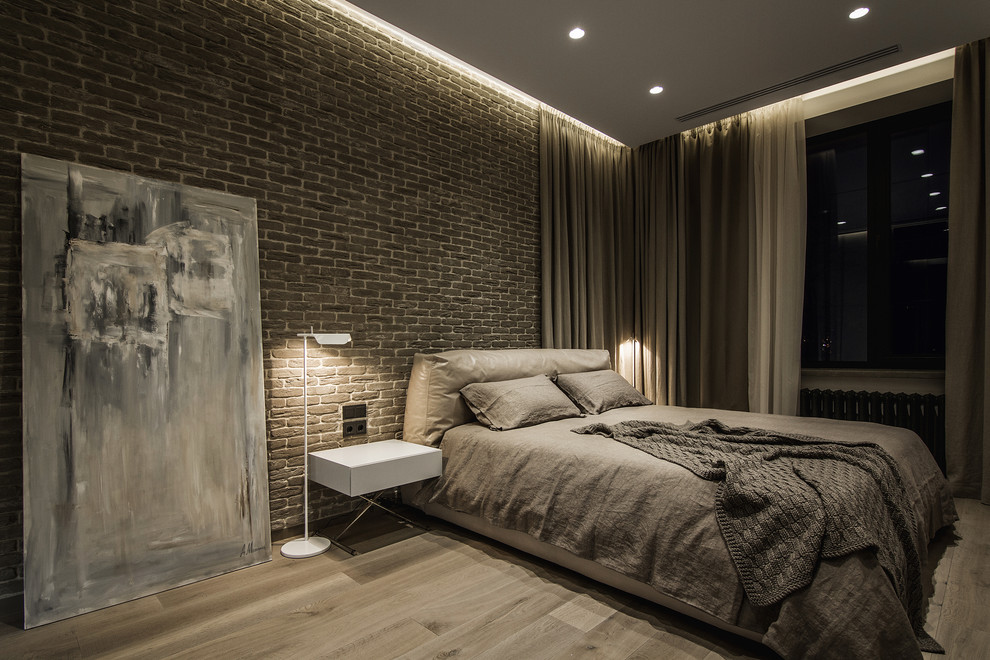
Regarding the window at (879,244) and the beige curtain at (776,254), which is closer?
the window at (879,244)

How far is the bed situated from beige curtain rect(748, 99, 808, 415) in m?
1.24

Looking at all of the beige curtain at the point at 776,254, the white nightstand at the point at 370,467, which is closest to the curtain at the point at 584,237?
the beige curtain at the point at 776,254

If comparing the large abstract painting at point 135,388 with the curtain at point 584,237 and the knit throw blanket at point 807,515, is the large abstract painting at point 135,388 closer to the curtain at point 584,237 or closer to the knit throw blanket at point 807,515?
the knit throw blanket at point 807,515

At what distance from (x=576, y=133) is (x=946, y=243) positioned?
3046 mm

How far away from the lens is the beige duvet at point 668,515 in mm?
1508

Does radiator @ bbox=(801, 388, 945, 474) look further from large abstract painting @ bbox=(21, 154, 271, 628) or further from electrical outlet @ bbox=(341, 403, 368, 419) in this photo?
large abstract painting @ bbox=(21, 154, 271, 628)

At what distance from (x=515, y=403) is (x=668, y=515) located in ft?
4.19

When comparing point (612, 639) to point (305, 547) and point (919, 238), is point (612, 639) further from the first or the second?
point (919, 238)

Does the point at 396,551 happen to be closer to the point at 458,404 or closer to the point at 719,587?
the point at 458,404

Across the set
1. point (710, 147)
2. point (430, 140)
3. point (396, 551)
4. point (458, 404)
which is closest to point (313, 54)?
point (430, 140)

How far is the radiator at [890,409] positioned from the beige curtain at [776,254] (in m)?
0.20

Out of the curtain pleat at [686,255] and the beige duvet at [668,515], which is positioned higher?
the curtain pleat at [686,255]

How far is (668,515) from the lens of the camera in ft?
6.32

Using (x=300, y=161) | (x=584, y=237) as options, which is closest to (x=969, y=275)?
(x=584, y=237)
